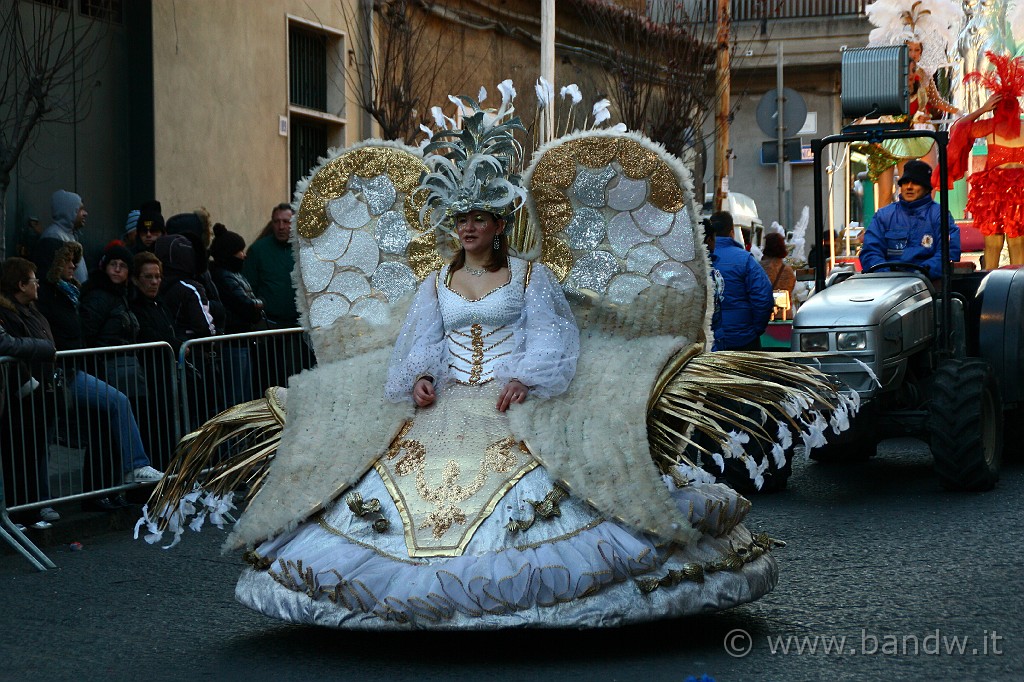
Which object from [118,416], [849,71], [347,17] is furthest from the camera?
[347,17]

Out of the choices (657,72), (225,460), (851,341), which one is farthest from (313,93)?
(225,460)

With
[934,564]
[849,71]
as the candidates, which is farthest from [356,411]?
[849,71]

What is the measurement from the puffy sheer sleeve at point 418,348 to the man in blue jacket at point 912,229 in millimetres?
4465

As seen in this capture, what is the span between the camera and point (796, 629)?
6285 mm

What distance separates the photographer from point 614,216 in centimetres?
714

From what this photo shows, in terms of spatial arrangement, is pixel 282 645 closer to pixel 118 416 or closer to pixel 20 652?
pixel 20 652

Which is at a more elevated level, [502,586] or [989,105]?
[989,105]

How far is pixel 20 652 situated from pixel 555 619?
2310 mm

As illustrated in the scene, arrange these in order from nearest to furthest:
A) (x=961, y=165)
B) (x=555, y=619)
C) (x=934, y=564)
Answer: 1. (x=555, y=619)
2. (x=934, y=564)
3. (x=961, y=165)

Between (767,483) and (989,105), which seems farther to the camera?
(989,105)

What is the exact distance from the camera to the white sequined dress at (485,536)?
5.73 m

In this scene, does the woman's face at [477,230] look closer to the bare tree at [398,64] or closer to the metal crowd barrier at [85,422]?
the metal crowd barrier at [85,422]

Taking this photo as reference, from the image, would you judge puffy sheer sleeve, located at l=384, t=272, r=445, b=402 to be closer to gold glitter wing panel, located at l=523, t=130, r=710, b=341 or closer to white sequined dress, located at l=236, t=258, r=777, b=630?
white sequined dress, located at l=236, t=258, r=777, b=630

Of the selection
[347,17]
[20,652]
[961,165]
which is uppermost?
[347,17]
